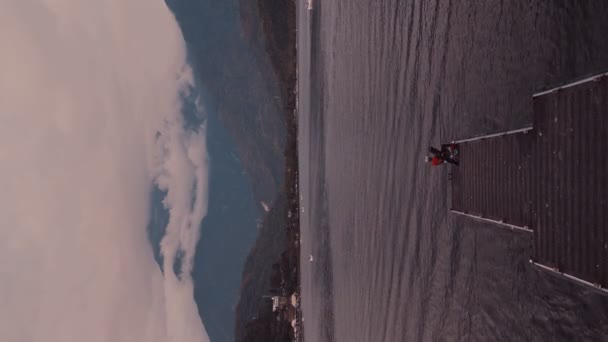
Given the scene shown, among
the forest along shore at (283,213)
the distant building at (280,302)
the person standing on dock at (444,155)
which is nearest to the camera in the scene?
the person standing on dock at (444,155)

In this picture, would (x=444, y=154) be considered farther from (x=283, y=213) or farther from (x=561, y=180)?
(x=283, y=213)

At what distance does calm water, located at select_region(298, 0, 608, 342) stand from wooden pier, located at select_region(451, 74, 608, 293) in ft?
2.50

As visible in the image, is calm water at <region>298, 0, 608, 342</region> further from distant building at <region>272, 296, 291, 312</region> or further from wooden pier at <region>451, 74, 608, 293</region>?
distant building at <region>272, 296, 291, 312</region>

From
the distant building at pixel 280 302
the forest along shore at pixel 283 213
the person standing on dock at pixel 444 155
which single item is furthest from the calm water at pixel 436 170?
the distant building at pixel 280 302

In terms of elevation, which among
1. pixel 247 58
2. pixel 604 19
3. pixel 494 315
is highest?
pixel 247 58

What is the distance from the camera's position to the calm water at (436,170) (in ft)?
45.7

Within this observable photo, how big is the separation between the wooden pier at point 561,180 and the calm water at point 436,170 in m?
0.76

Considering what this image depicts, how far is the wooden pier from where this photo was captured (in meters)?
11.1

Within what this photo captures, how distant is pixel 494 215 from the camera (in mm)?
16250

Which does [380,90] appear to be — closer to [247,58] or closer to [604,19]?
[604,19]

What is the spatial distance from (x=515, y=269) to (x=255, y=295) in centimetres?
8136

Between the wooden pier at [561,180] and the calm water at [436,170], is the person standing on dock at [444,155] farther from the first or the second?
the wooden pier at [561,180]

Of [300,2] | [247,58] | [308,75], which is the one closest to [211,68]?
[247,58]

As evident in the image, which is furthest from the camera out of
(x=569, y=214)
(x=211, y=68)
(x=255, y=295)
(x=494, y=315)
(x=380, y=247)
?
(x=211, y=68)
